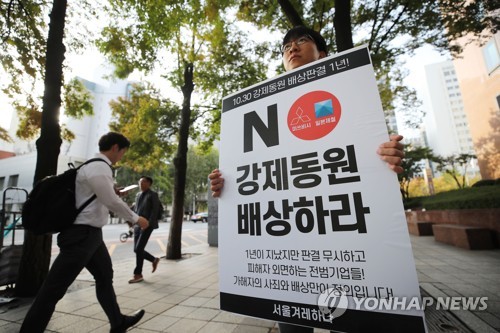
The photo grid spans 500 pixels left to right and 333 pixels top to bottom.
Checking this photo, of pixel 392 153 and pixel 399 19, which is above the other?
pixel 399 19

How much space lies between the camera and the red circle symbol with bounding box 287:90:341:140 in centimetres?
131

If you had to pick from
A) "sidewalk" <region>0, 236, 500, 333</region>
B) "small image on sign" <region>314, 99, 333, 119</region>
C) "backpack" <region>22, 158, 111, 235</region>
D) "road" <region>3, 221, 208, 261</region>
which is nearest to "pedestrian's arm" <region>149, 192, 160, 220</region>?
"sidewalk" <region>0, 236, 500, 333</region>

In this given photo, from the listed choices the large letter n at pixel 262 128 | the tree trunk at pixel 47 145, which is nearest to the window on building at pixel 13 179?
the tree trunk at pixel 47 145

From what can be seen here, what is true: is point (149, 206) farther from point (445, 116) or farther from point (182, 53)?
point (445, 116)

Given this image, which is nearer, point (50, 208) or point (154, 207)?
point (50, 208)

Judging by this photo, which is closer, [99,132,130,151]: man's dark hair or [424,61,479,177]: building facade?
[99,132,130,151]: man's dark hair

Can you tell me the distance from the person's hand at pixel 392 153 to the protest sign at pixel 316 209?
0.12ft

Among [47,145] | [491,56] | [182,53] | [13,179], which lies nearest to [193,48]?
[182,53]

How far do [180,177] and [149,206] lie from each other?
2805mm

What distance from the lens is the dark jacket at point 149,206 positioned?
5504 mm

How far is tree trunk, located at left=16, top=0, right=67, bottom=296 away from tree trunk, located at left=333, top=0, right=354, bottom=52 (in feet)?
17.3

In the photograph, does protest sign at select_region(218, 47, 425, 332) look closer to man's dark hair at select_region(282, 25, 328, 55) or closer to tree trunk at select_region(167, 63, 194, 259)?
man's dark hair at select_region(282, 25, 328, 55)

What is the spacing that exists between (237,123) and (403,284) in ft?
4.17

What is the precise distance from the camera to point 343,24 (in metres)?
3.95
